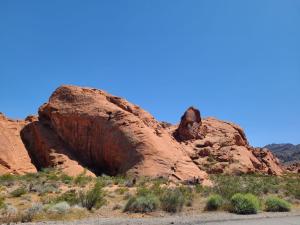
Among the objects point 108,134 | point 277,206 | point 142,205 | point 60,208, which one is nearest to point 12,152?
point 108,134

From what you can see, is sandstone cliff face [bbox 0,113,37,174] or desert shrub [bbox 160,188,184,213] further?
sandstone cliff face [bbox 0,113,37,174]

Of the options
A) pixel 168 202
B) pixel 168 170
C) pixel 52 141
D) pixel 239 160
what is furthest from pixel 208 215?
pixel 239 160

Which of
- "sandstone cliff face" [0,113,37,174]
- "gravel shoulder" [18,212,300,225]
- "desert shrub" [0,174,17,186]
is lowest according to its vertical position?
"gravel shoulder" [18,212,300,225]

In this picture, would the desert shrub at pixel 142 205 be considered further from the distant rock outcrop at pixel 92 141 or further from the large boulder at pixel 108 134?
the large boulder at pixel 108 134

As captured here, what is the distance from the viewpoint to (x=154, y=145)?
37625mm

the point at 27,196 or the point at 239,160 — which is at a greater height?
the point at 239,160

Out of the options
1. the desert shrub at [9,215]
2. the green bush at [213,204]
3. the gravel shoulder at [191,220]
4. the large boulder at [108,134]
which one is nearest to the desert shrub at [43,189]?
the desert shrub at [9,215]

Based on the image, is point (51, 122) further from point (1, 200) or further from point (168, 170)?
point (1, 200)

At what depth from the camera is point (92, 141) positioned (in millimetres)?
40094

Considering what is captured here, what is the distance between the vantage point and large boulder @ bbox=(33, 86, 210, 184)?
1453 inches

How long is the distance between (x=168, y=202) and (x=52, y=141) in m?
22.9

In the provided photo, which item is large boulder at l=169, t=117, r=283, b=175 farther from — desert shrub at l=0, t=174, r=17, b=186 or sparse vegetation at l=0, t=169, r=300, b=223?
desert shrub at l=0, t=174, r=17, b=186

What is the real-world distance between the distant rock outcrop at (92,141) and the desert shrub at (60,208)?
16260 millimetres

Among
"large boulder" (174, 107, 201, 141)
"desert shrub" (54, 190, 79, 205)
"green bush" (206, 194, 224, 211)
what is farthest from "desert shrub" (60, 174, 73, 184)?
"large boulder" (174, 107, 201, 141)
